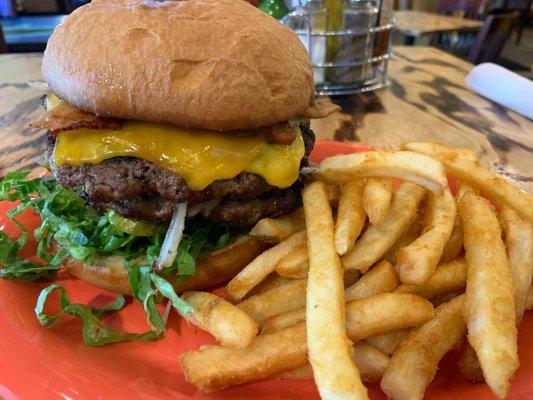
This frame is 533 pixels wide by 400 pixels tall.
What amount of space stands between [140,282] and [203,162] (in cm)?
47

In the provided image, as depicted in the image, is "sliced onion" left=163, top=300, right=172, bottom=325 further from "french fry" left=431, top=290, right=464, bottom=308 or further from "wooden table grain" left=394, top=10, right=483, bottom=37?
"wooden table grain" left=394, top=10, right=483, bottom=37

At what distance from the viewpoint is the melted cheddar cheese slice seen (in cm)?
157

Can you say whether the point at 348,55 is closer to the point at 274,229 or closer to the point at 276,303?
the point at 274,229

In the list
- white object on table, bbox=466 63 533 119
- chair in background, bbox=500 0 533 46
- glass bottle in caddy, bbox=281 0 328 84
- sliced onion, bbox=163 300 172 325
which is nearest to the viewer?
sliced onion, bbox=163 300 172 325

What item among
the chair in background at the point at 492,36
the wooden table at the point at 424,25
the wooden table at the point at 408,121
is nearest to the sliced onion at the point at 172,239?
the wooden table at the point at 408,121

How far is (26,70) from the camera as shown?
451 cm

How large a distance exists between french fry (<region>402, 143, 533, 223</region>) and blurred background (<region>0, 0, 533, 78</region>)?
2.12m

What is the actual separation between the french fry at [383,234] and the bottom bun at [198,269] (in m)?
0.45

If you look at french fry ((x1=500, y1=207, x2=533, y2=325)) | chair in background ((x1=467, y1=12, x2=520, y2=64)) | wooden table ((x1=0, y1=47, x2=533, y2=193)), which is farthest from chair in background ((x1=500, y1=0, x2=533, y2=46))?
french fry ((x1=500, y1=207, x2=533, y2=325))

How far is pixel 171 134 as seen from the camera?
1.58 meters

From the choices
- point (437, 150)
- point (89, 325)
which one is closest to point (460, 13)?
point (437, 150)

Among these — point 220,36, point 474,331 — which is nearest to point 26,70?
point 220,36

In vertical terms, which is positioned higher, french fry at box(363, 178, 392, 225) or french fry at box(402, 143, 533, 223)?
french fry at box(363, 178, 392, 225)

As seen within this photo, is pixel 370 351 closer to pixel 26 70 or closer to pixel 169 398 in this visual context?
pixel 169 398
